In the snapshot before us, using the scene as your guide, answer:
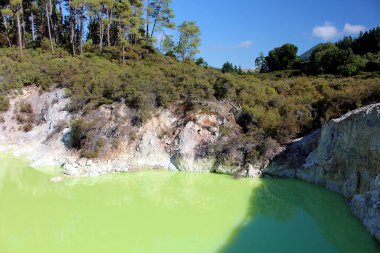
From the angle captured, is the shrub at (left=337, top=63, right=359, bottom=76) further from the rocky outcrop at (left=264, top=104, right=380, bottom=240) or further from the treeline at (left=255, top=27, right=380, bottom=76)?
the rocky outcrop at (left=264, top=104, right=380, bottom=240)

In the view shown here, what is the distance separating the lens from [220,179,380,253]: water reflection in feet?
34.0

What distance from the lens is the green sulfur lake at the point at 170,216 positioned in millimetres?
10508

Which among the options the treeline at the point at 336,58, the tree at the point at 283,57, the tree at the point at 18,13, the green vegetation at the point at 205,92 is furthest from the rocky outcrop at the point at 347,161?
the tree at the point at 283,57

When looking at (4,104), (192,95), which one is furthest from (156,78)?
(4,104)

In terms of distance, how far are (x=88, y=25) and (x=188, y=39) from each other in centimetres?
1261

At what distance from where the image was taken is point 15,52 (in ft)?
99.8

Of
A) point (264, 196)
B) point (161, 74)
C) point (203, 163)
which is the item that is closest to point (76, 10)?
point (161, 74)

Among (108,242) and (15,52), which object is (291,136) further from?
(15,52)

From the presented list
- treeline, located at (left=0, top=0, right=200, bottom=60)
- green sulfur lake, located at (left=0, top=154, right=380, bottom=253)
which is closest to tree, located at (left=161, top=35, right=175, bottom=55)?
treeline, located at (left=0, top=0, right=200, bottom=60)

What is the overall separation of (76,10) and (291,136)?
25.0 m

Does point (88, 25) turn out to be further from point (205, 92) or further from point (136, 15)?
point (205, 92)

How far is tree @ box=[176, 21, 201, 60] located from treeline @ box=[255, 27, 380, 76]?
1272 centimetres

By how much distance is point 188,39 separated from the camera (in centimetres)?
4038

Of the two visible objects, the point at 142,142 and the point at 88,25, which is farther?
the point at 88,25
